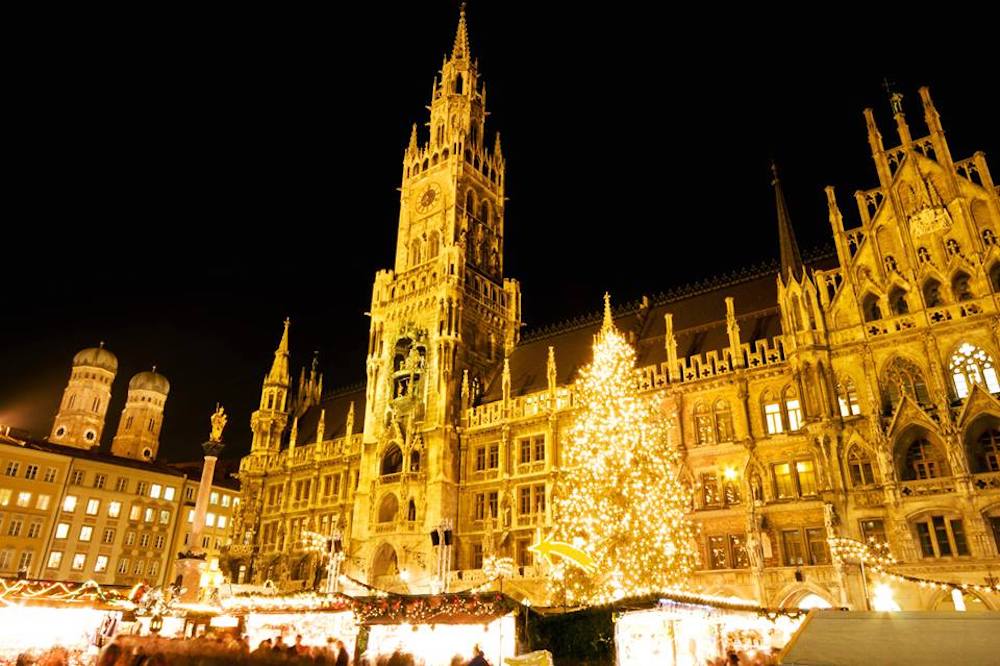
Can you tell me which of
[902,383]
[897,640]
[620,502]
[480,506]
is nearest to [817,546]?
[902,383]

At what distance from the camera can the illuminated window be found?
25297 mm

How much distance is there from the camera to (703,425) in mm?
34438

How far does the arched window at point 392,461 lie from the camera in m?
44.5

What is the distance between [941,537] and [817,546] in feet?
16.1

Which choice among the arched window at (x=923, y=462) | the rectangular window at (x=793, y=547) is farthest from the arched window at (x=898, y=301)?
the rectangular window at (x=793, y=547)

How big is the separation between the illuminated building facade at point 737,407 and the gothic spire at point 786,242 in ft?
0.45

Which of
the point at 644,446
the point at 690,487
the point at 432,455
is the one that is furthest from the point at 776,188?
the point at 432,455

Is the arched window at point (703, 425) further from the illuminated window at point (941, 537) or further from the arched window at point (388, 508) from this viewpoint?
the arched window at point (388, 508)

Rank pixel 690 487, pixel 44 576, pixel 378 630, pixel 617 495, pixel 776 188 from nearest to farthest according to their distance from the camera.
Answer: pixel 378 630 → pixel 617 495 → pixel 690 487 → pixel 776 188 → pixel 44 576

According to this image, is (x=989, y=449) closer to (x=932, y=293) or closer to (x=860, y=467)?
(x=860, y=467)

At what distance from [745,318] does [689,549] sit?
1737cm

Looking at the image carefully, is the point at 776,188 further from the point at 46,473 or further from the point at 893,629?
the point at 46,473

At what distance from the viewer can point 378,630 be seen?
18.2 meters

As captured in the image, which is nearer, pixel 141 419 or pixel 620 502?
pixel 620 502
